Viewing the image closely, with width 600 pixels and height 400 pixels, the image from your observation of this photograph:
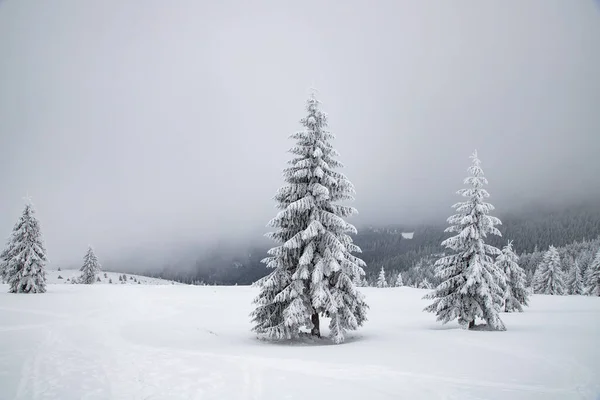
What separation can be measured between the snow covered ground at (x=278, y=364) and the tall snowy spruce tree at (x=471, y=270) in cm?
190

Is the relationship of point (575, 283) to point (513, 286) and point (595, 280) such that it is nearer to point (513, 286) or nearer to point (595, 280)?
point (595, 280)

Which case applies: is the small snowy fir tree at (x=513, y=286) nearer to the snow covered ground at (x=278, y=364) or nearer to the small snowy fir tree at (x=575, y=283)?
the snow covered ground at (x=278, y=364)

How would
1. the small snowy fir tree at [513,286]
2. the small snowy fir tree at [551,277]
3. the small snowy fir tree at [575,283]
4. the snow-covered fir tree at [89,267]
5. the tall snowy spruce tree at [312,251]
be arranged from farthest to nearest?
the small snowy fir tree at [575,283] < the snow-covered fir tree at [89,267] < the small snowy fir tree at [551,277] < the small snowy fir tree at [513,286] < the tall snowy spruce tree at [312,251]

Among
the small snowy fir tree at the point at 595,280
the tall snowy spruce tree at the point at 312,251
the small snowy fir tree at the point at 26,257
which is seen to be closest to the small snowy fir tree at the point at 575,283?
the small snowy fir tree at the point at 595,280

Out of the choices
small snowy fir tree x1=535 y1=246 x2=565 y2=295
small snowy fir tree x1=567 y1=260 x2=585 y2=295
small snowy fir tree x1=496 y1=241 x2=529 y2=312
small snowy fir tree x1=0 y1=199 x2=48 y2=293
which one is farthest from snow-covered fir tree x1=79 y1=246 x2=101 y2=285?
small snowy fir tree x1=567 y1=260 x2=585 y2=295

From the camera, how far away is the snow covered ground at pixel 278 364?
8.77 metres

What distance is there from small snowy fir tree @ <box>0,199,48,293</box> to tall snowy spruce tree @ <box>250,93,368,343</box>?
34434 mm

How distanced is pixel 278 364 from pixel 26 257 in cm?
4006

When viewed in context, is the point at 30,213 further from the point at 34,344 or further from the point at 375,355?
the point at 375,355

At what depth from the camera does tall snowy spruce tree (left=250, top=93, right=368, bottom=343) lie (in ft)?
55.0

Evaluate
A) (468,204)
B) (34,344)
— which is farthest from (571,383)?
(34,344)

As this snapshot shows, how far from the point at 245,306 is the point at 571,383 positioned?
30941mm

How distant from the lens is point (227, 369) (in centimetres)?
1069

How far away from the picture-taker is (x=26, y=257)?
123 feet
